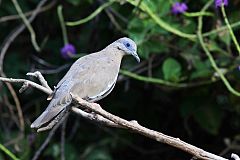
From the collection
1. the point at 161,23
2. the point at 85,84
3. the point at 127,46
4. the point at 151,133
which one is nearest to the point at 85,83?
the point at 85,84

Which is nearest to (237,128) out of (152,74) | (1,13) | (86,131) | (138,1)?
(152,74)

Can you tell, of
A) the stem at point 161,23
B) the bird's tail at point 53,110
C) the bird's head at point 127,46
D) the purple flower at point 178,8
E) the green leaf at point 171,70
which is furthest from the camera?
the green leaf at point 171,70

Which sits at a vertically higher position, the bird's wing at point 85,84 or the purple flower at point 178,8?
the purple flower at point 178,8

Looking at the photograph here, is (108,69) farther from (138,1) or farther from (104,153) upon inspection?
(104,153)

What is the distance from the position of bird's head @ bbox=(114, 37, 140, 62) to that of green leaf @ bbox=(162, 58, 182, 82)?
2.03ft

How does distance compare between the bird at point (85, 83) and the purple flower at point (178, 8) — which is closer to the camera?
the bird at point (85, 83)

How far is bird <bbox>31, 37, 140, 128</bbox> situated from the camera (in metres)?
2.60

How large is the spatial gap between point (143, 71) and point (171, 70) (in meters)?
0.34

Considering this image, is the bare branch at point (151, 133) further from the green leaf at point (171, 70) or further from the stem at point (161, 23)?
the green leaf at point (171, 70)

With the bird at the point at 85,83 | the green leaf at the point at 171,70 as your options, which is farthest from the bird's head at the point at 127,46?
the green leaf at the point at 171,70

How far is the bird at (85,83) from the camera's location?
2596mm

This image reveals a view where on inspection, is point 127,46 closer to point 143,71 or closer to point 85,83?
point 85,83

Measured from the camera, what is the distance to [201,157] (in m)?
2.29

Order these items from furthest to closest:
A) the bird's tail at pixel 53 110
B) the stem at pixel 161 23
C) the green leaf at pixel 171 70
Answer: the green leaf at pixel 171 70 < the stem at pixel 161 23 < the bird's tail at pixel 53 110
